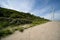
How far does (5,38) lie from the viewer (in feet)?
21.1

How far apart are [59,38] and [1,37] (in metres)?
3.13

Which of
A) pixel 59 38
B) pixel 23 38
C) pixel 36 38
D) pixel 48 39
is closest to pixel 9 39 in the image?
pixel 23 38

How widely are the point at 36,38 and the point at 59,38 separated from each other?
122 cm

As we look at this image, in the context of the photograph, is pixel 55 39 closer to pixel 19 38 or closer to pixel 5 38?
pixel 19 38

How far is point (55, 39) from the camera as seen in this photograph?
6180mm

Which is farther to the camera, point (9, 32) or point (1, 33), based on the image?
point (9, 32)

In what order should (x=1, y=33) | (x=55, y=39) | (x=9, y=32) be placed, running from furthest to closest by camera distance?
1. (x=9, y=32)
2. (x=1, y=33)
3. (x=55, y=39)

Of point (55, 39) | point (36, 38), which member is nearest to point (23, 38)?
point (36, 38)

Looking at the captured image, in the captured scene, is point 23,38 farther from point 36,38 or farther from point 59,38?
point 59,38

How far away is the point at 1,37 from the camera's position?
6.49 meters

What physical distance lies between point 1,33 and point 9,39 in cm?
79

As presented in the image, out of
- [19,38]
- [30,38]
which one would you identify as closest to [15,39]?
[19,38]

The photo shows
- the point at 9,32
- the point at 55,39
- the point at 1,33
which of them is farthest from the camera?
the point at 9,32

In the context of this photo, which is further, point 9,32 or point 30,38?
point 9,32
